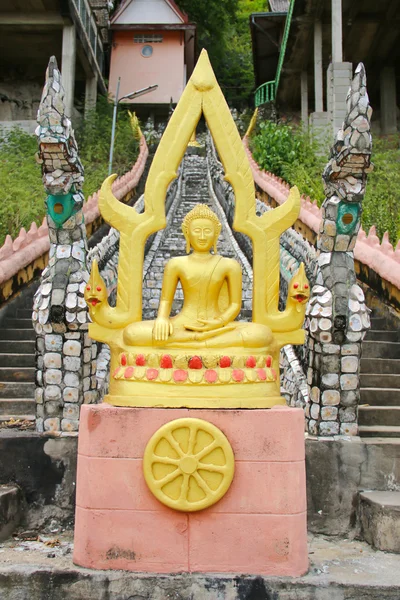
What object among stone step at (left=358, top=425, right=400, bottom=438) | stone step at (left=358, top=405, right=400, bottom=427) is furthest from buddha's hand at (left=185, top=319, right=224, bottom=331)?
stone step at (left=358, top=405, right=400, bottom=427)

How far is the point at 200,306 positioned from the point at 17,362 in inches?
145

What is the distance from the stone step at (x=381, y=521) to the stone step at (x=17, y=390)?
11.7ft

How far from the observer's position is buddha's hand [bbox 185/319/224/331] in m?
4.65

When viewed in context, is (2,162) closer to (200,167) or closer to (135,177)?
(135,177)

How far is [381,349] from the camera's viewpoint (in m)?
7.84

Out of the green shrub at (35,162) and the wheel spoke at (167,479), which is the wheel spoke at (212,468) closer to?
the wheel spoke at (167,479)

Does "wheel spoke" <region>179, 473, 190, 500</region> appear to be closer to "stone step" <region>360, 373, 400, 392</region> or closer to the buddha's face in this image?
the buddha's face

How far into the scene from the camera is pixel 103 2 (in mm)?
28188

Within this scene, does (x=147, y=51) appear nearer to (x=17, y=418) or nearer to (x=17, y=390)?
(x=17, y=390)

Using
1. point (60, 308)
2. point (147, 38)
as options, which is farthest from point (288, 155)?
point (147, 38)

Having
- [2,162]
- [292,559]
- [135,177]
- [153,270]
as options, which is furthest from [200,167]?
[292,559]

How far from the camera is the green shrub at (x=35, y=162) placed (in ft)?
38.0

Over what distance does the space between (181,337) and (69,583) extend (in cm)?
166

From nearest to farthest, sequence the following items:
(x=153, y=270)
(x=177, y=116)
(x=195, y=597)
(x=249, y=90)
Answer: (x=195, y=597)
(x=177, y=116)
(x=153, y=270)
(x=249, y=90)
